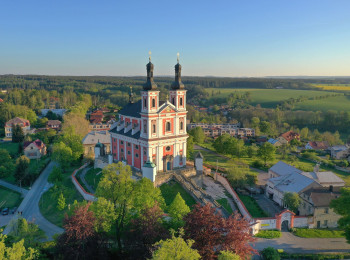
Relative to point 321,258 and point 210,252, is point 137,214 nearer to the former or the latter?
point 210,252

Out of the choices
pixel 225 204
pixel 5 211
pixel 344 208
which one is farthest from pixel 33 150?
pixel 344 208

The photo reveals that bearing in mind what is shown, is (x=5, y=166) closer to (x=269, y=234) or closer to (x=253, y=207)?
(x=253, y=207)

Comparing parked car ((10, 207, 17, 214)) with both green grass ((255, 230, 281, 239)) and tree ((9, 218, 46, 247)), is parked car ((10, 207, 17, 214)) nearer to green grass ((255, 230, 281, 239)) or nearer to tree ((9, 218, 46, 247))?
tree ((9, 218, 46, 247))

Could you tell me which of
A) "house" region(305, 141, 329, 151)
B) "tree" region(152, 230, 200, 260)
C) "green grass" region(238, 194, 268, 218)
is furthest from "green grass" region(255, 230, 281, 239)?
"house" region(305, 141, 329, 151)

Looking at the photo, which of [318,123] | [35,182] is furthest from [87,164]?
[318,123]

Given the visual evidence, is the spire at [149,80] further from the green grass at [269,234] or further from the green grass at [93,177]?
the green grass at [269,234]
